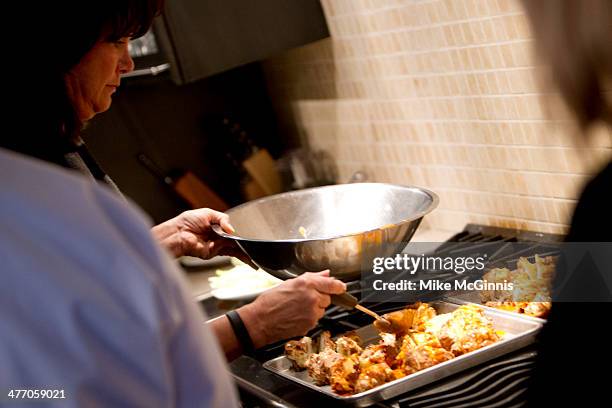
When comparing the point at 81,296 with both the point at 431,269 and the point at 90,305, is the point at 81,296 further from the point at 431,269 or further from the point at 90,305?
the point at 431,269

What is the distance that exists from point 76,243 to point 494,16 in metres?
1.54

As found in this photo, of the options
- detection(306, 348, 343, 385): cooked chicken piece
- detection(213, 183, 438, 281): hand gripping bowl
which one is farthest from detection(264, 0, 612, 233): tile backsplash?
detection(306, 348, 343, 385): cooked chicken piece

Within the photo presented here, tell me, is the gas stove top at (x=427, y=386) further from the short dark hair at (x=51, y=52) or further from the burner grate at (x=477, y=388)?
the short dark hair at (x=51, y=52)

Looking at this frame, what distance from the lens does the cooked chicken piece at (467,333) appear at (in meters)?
1.64

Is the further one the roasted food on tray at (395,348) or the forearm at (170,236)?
the forearm at (170,236)

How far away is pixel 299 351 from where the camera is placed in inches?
70.1

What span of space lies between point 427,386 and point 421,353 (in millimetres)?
67

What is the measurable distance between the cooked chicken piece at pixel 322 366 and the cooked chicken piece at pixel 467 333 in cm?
20

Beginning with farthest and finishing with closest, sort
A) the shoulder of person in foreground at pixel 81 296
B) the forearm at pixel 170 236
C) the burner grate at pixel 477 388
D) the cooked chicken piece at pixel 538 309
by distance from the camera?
the forearm at pixel 170 236 < the cooked chicken piece at pixel 538 309 < the burner grate at pixel 477 388 < the shoulder of person in foreground at pixel 81 296

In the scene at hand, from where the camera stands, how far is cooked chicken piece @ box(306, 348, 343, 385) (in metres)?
1.68

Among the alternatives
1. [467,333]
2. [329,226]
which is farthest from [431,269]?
[467,333]

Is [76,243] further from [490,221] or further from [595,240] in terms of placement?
[490,221]
